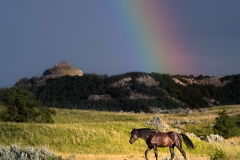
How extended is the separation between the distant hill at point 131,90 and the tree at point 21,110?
34010 mm

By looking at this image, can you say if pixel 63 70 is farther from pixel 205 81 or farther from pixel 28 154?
pixel 28 154

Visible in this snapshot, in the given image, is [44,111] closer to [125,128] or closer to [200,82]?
[125,128]

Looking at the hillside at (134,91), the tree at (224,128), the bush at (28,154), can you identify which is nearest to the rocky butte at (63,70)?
the hillside at (134,91)

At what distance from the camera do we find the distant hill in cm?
8282

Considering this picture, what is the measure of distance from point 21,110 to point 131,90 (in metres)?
64.0

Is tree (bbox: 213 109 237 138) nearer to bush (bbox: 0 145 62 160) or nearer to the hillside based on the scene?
bush (bbox: 0 145 62 160)

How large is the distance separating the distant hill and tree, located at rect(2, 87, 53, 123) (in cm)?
3401

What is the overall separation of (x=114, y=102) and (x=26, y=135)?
199 ft

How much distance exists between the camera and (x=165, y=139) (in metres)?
12.5

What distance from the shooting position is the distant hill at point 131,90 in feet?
272

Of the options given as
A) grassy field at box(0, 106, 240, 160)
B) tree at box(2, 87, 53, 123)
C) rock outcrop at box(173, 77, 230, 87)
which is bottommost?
grassy field at box(0, 106, 240, 160)

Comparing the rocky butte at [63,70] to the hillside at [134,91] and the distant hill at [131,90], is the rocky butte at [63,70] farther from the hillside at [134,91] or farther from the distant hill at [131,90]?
the hillside at [134,91]

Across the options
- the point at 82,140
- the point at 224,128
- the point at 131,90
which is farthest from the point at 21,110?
the point at 131,90

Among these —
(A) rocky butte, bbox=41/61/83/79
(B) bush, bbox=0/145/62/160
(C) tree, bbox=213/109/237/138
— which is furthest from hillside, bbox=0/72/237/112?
(B) bush, bbox=0/145/62/160
